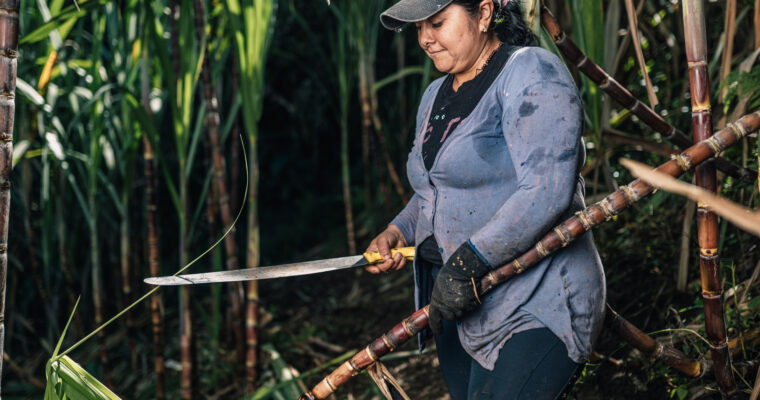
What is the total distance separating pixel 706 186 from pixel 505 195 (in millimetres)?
307

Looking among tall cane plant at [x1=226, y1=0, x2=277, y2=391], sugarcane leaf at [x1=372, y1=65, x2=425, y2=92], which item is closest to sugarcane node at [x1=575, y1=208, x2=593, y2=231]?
tall cane plant at [x1=226, y1=0, x2=277, y2=391]

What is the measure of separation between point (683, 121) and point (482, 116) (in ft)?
3.89

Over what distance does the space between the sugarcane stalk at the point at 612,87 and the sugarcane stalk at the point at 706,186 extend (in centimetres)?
14

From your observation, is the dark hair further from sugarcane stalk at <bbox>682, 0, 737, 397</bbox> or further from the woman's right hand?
the woman's right hand

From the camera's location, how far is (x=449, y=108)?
0.95m

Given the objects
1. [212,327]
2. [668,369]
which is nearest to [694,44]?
[668,369]

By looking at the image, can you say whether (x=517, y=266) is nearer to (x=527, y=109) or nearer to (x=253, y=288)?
(x=527, y=109)

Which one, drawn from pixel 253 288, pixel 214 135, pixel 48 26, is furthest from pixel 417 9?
pixel 253 288

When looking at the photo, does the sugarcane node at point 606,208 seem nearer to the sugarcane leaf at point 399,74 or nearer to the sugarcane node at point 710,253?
the sugarcane node at point 710,253

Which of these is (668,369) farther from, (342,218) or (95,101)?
(342,218)

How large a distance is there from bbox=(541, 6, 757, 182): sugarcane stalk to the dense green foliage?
0.19 ft

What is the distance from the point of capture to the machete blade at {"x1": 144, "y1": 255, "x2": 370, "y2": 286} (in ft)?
2.91

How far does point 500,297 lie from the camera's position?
34.3 inches

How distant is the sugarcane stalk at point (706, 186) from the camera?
870mm
